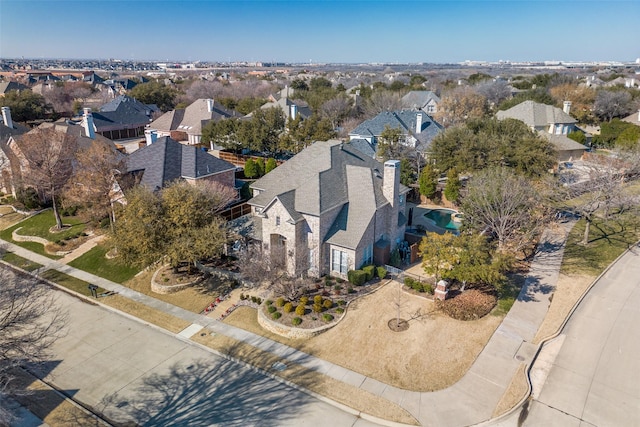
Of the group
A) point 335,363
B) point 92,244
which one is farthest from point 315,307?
point 92,244

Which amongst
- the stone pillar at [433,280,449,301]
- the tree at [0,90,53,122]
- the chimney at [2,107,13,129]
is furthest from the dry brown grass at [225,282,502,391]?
the tree at [0,90,53,122]

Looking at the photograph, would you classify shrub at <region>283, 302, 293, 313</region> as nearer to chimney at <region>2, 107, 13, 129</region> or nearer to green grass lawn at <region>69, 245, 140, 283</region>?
green grass lawn at <region>69, 245, 140, 283</region>

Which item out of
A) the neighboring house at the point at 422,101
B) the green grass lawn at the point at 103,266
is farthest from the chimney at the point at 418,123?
the green grass lawn at the point at 103,266

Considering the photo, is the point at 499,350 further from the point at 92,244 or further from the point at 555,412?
the point at 92,244

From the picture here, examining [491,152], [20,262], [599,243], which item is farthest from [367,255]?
[20,262]

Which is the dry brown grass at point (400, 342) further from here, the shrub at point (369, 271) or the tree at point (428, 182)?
the tree at point (428, 182)

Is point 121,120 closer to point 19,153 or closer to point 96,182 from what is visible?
point 19,153
